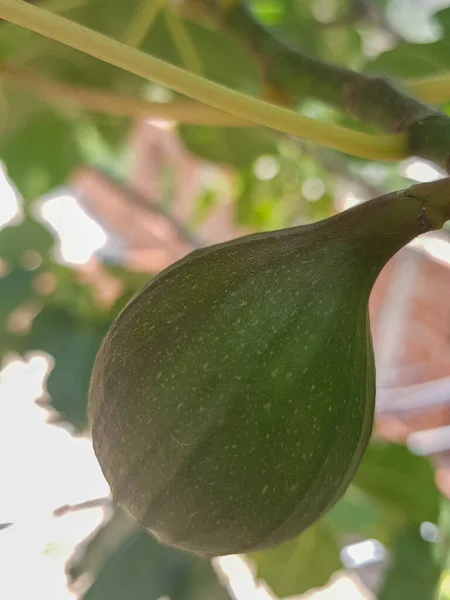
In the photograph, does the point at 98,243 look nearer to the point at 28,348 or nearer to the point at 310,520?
the point at 28,348

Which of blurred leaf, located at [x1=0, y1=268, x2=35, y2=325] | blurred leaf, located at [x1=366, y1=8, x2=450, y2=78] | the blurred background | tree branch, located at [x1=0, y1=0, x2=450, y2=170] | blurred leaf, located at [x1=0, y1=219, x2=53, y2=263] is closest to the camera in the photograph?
tree branch, located at [x1=0, y1=0, x2=450, y2=170]

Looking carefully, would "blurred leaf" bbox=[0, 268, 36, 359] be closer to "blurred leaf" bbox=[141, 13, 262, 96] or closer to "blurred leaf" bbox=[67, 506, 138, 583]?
"blurred leaf" bbox=[67, 506, 138, 583]

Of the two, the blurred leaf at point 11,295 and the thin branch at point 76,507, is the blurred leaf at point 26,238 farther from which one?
the thin branch at point 76,507

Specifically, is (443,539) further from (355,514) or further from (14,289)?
(14,289)

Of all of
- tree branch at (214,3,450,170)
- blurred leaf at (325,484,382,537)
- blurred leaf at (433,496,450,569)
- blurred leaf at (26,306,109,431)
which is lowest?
blurred leaf at (433,496,450,569)

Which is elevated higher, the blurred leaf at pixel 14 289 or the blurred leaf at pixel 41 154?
the blurred leaf at pixel 41 154

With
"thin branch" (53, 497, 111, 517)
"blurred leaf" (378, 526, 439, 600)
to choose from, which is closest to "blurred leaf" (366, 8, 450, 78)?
"blurred leaf" (378, 526, 439, 600)

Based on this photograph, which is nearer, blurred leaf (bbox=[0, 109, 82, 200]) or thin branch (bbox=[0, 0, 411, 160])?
thin branch (bbox=[0, 0, 411, 160])

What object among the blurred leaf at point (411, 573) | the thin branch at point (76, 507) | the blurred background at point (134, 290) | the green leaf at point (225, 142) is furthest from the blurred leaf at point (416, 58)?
the thin branch at point (76, 507)

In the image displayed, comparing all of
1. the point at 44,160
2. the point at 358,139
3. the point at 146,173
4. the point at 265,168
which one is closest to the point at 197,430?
the point at 358,139
